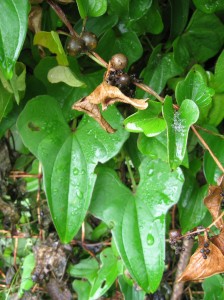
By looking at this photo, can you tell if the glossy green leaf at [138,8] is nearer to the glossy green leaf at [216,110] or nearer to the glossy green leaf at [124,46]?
the glossy green leaf at [124,46]

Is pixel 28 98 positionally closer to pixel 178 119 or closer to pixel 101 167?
pixel 101 167

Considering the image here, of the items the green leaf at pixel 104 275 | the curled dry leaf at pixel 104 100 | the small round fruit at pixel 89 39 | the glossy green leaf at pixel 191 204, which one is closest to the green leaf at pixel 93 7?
the small round fruit at pixel 89 39

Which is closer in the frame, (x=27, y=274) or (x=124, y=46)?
(x=124, y=46)

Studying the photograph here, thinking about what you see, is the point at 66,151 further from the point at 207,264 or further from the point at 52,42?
the point at 207,264

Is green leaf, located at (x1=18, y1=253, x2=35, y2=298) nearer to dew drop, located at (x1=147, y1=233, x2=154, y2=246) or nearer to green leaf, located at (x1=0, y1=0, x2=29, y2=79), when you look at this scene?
dew drop, located at (x1=147, y1=233, x2=154, y2=246)

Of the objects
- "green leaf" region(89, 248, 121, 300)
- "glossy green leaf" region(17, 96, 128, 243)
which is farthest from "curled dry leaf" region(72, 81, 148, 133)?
"green leaf" region(89, 248, 121, 300)

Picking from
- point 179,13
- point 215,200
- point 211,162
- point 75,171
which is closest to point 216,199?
point 215,200

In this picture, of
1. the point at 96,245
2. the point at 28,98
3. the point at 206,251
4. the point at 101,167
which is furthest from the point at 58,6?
the point at 96,245
